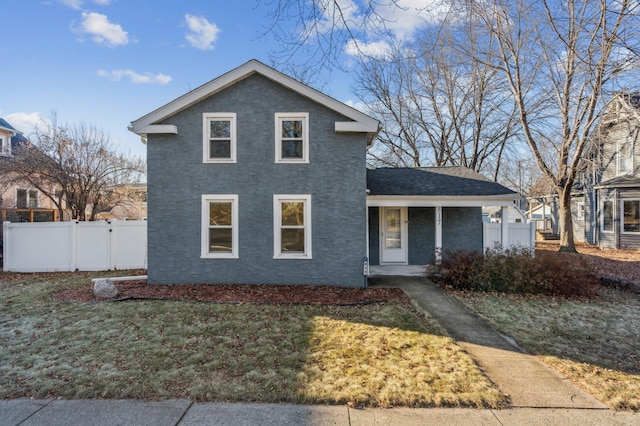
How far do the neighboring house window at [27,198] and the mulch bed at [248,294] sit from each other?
14391 millimetres

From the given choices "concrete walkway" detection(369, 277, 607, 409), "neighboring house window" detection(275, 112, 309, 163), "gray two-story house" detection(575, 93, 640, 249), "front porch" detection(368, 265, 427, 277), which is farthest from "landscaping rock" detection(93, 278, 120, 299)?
"gray two-story house" detection(575, 93, 640, 249)

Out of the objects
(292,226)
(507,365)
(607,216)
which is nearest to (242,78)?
(292,226)

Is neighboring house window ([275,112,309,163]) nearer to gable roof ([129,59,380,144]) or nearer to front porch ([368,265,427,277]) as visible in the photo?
gable roof ([129,59,380,144])

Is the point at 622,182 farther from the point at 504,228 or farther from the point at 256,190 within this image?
the point at 256,190

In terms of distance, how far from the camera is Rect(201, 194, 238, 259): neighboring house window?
9.00 m

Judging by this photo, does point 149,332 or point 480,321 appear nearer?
point 149,332

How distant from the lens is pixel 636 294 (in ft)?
27.8

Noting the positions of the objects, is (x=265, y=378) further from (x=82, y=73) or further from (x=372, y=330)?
(x=82, y=73)

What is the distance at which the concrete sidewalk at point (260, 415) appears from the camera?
10.3 feet

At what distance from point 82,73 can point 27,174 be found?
186 inches

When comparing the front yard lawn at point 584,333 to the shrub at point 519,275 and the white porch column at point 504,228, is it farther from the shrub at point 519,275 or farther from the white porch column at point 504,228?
the white porch column at point 504,228

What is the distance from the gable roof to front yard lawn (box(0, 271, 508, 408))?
4.65 m

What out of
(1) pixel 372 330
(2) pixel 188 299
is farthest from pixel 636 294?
(2) pixel 188 299

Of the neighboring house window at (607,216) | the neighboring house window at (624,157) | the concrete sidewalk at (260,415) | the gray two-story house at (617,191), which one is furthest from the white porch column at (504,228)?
the neighboring house window at (607,216)
